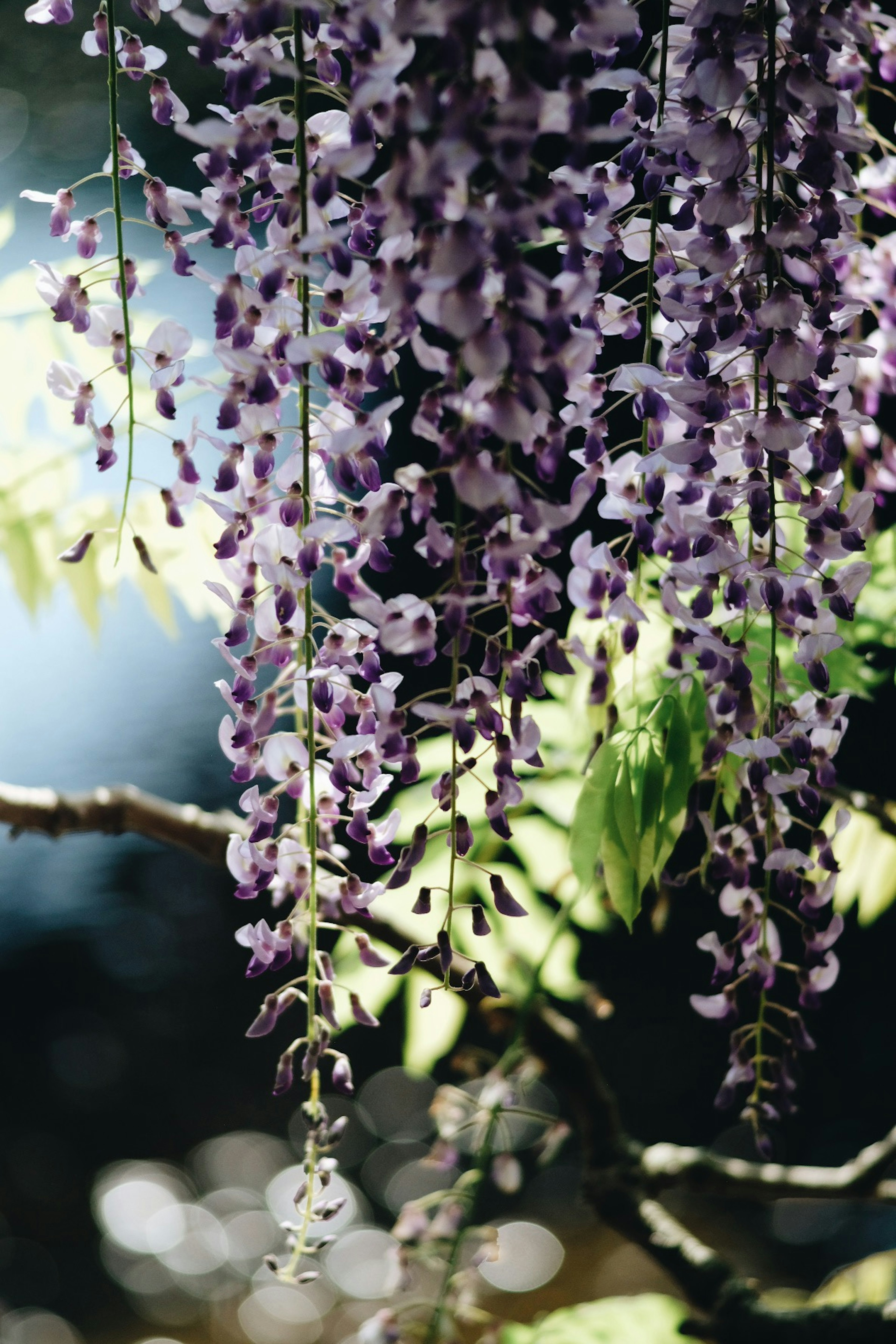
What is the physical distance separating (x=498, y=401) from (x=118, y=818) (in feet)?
1.80

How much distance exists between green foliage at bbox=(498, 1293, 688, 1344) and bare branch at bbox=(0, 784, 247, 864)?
417 mm

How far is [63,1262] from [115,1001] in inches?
18.8

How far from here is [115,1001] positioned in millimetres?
1837

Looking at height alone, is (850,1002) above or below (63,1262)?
above

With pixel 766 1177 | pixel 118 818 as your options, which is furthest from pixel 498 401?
pixel 766 1177

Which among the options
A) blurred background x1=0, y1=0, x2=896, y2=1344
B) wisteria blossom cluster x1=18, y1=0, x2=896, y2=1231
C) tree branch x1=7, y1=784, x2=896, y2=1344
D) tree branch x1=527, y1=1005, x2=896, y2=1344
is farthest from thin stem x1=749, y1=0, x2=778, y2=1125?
blurred background x1=0, y1=0, x2=896, y2=1344

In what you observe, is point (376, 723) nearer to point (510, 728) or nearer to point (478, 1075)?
point (510, 728)

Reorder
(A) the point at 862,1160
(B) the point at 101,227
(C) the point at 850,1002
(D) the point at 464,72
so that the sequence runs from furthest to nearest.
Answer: (B) the point at 101,227
(C) the point at 850,1002
(A) the point at 862,1160
(D) the point at 464,72

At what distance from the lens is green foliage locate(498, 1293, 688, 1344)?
81 cm

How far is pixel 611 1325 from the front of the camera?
Answer: 83 cm

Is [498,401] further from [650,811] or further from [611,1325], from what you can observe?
[611,1325]

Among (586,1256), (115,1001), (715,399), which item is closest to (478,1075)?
(715,399)

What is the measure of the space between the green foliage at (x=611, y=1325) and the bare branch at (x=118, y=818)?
417 millimetres

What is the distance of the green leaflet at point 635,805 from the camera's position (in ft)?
1.52
